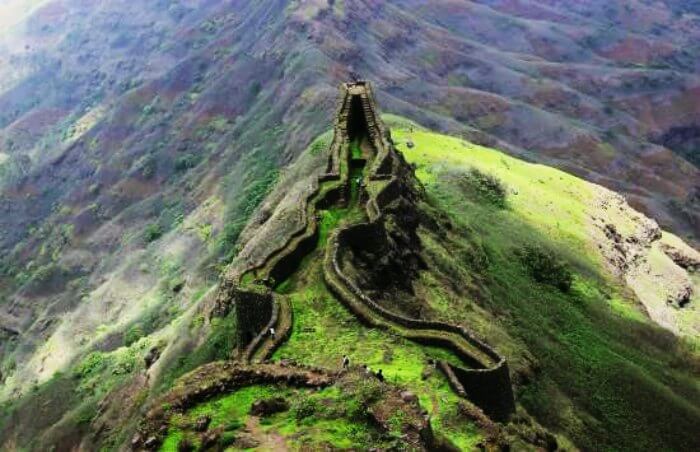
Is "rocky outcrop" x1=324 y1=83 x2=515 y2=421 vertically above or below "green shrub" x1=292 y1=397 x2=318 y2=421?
below

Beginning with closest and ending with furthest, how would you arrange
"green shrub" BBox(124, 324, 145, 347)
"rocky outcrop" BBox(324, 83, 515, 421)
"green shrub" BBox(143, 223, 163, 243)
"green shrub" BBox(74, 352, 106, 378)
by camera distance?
"rocky outcrop" BBox(324, 83, 515, 421) < "green shrub" BBox(74, 352, 106, 378) < "green shrub" BBox(124, 324, 145, 347) < "green shrub" BBox(143, 223, 163, 243)

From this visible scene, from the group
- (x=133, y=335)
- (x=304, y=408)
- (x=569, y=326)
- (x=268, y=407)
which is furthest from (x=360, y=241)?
(x=133, y=335)

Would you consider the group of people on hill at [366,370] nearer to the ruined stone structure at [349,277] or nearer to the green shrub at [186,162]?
the ruined stone structure at [349,277]

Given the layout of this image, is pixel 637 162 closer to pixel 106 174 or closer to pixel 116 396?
pixel 106 174

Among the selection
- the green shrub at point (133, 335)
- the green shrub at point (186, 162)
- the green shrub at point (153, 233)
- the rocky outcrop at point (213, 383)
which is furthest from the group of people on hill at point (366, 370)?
the green shrub at point (186, 162)

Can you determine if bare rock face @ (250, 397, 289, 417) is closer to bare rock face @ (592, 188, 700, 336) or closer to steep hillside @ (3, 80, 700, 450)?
steep hillside @ (3, 80, 700, 450)

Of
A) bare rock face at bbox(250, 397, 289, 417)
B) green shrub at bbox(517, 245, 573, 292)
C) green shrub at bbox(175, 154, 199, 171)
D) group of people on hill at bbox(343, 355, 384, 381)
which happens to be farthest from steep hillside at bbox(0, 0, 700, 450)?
group of people on hill at bbox(343, 355, 384, 381)
